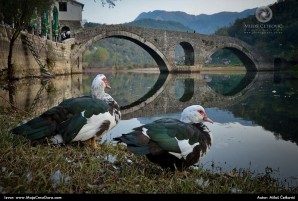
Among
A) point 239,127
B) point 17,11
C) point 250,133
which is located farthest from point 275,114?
point 17,11

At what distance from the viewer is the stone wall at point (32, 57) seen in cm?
1658

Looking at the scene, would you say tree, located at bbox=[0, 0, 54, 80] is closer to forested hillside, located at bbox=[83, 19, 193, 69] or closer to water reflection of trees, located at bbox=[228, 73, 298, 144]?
water reflection of trees, located at bbox=[228, 73, 298, 144]

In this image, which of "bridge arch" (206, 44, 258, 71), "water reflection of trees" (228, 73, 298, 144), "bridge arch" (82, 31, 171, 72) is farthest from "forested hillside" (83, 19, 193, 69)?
"water reflection of trees" (228, 73, 298, 144)

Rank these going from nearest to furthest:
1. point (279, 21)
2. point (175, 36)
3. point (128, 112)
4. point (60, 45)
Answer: point (128, 112), point (60, 45), point (175, 36), point (279, 21)

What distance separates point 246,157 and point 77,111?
Answer: 284cm

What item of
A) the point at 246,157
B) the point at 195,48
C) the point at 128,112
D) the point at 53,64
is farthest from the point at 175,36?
the point at 246,157

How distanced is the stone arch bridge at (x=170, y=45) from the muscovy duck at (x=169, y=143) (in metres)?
30.6

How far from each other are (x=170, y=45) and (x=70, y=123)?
38704 millimetres

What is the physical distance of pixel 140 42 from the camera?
39000mm

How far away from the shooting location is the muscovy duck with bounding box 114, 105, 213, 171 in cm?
361

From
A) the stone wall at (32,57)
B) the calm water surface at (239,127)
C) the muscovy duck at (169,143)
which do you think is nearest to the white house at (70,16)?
the stone wall at (32,57)

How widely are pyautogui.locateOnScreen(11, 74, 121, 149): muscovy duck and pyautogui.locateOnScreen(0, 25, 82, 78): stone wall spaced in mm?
12956

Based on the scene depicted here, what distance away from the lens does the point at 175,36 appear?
42875 millimetres
